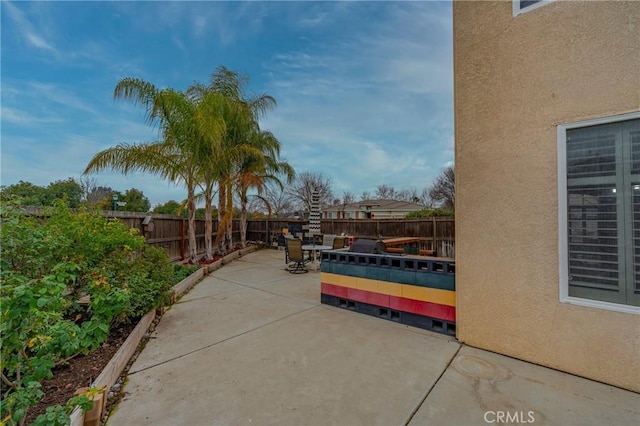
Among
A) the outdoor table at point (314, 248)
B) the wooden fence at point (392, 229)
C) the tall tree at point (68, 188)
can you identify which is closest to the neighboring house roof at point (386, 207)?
the wooden fence at point (392, 229)

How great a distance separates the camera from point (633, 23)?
230 cm

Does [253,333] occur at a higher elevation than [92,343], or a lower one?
lower

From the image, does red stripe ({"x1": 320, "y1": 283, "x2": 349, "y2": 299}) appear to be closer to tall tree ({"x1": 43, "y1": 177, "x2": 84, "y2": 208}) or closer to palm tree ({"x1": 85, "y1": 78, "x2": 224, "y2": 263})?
palm tree ({"x1": 85, "y1": 78, "x2": 224, "y2": 263})

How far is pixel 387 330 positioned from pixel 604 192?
8.84 ft

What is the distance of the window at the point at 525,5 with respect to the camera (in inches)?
108

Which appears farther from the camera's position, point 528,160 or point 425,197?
point 425,197

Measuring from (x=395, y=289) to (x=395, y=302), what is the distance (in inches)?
7.4

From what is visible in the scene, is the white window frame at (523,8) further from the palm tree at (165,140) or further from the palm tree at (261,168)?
the palm tree at (261,168)

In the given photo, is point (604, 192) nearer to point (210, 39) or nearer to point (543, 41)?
point (543, 41)

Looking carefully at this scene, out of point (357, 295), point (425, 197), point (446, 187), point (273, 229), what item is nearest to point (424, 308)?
point (357, 295)

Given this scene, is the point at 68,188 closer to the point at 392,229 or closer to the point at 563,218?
the point at 392,229

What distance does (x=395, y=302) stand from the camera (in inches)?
158

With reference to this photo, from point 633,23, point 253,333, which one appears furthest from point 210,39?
point 633,23

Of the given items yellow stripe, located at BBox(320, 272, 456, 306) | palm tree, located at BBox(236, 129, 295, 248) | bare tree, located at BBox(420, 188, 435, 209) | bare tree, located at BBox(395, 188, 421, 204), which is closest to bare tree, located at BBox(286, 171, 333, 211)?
bare tree, located at BBox(395, 188, 421, 204)
